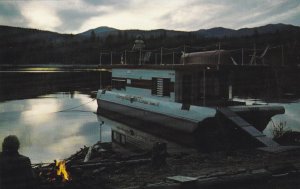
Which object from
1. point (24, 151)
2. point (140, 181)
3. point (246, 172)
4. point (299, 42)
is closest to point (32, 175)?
point (140, 181)

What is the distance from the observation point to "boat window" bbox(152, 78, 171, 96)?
20.2 m

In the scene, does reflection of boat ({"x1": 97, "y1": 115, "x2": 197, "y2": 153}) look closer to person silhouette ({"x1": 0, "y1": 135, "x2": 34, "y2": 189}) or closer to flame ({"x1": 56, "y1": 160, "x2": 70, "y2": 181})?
flame ({"x1": 56, "y1": 160, "x2": 70, "y2": 181})

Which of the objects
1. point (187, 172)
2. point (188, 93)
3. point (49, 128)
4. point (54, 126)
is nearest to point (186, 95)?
point (188, 93)

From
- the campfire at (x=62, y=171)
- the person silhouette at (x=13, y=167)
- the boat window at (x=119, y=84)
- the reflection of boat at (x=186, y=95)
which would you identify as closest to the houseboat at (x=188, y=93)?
the reflection of boat at (x=186, y=95)

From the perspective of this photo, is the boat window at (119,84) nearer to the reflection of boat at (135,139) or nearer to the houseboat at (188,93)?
the houseboat at (188,93)

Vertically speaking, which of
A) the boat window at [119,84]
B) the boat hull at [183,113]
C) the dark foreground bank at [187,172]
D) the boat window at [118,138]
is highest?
the boat window at [119,84]

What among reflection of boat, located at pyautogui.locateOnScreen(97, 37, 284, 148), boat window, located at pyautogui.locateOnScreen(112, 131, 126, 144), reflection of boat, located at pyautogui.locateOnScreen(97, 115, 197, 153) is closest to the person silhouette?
reflection of boat, located at pyautogui.locateOnScreen(97, 37, 284, 148)

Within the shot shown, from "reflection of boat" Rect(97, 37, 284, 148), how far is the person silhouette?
10779 mm

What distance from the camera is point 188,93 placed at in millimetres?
19484

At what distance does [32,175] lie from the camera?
277 inches

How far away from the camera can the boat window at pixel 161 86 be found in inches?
796

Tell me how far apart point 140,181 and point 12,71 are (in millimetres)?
101767

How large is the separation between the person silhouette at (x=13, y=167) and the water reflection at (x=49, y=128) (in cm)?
1020

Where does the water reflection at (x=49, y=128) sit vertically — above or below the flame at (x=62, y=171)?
below
